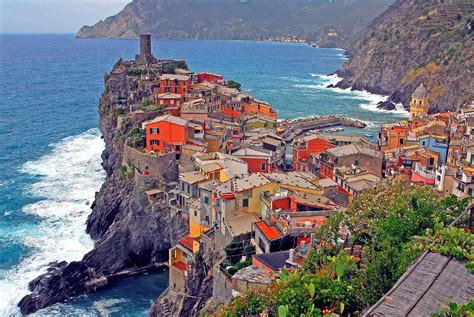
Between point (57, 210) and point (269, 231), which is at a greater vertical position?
point (269, 231)

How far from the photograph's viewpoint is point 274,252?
29.4 m

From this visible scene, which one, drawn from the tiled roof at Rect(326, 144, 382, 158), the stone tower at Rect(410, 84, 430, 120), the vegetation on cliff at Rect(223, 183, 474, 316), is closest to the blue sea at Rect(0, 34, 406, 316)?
the stone tower at Rect(410, 84, 430, 120)

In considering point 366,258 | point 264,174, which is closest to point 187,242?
point 264,174

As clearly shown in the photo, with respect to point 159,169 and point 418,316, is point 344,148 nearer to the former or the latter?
point 159,169

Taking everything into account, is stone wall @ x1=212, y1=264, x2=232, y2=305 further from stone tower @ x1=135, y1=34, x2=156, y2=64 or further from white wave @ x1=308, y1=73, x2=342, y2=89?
white wave @ x1=308, y1=73, x2=342, y2=89

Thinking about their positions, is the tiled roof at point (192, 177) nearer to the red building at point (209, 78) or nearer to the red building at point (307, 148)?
the red building at point (307, 148)

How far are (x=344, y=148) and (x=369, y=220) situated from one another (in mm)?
23833

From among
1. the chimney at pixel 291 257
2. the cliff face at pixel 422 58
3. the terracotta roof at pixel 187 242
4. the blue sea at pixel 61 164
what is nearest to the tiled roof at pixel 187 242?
the terracotta roof at pixel 187 242

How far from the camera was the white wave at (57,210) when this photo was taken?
141 ft

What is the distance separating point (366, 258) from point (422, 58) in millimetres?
111085

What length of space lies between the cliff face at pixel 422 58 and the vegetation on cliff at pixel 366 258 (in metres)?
69.1

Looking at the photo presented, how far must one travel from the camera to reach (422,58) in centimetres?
12306

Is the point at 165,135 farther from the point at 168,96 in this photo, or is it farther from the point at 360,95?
the point at 360,95

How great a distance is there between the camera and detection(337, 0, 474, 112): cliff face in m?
99.5
